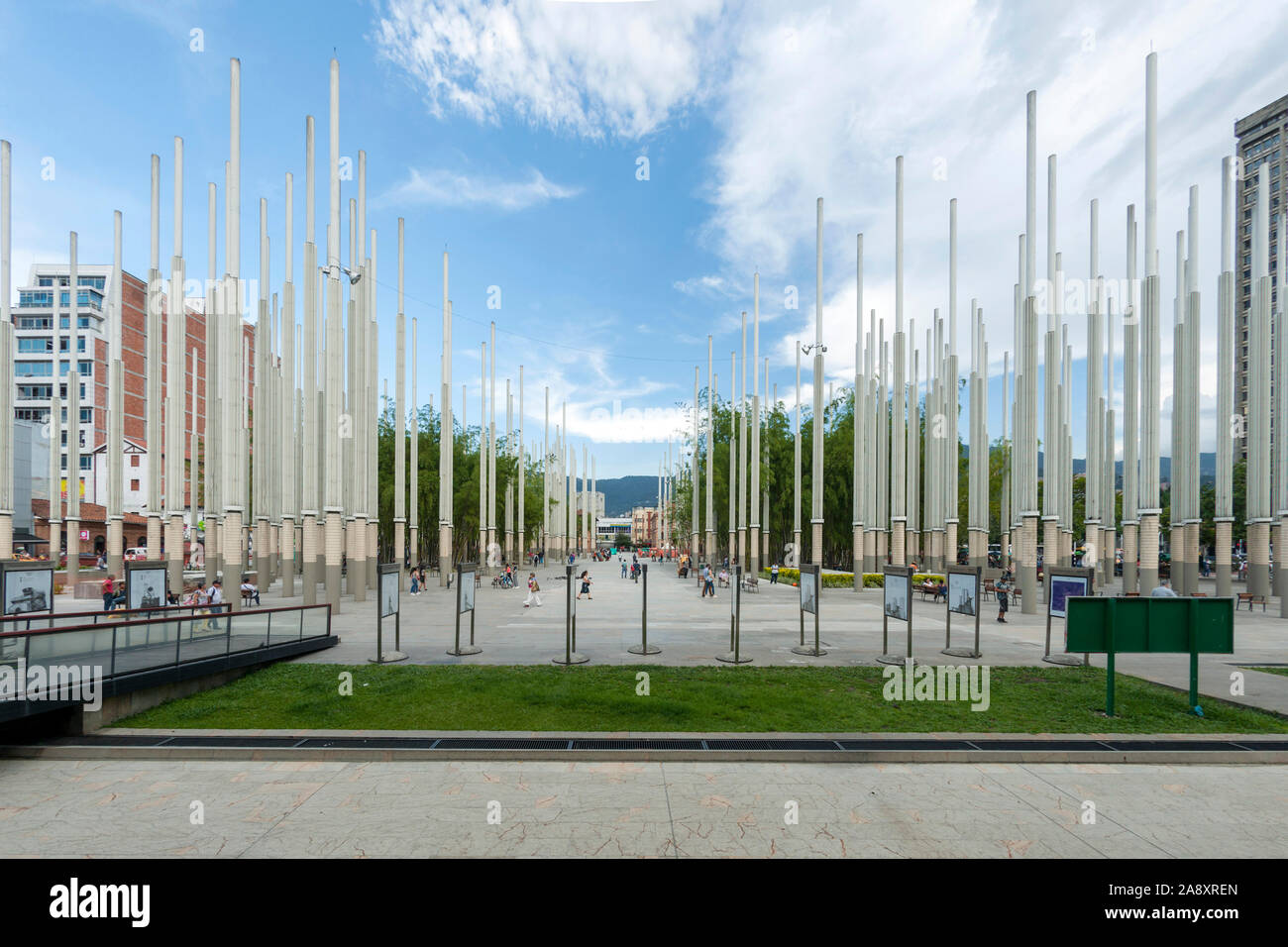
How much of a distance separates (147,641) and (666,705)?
27.2 feet

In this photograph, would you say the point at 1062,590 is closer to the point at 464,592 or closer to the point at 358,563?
the point at 464,592

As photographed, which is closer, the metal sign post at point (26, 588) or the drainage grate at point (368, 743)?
the drainage grate at point (368, 743)

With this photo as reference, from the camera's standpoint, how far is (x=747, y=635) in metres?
18.9

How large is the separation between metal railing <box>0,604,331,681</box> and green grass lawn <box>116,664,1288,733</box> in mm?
727

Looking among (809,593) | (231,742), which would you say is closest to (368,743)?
(231,742)

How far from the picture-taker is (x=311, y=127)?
25.5m

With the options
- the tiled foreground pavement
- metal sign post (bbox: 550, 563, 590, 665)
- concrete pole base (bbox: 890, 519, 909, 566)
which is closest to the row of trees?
concrete pole base (bbox: 890, 519, 909, 566)

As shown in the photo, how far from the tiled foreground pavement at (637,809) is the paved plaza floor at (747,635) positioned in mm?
6015

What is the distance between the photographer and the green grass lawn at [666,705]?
380 inches

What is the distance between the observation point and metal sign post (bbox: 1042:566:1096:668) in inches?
580

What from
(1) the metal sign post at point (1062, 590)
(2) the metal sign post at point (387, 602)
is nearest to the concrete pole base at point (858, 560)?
(1) the metal sign post at point (1062, 590)

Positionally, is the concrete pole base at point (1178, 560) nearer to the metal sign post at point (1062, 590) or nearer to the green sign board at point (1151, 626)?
the metal sign post at point (1062, 590)
